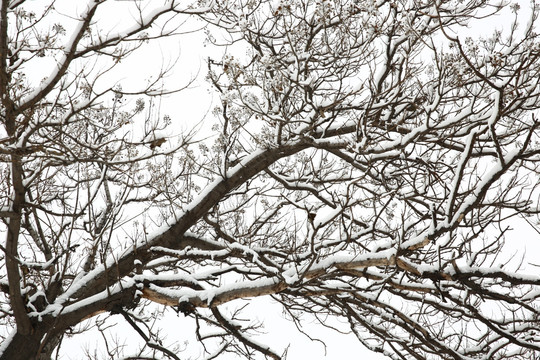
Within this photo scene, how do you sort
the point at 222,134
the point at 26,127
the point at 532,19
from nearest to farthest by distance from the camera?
the point at 26,127 → the point at 532,19 → the point at 222,134

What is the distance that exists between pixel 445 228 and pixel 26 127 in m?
4.01

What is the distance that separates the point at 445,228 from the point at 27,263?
13.4 ft

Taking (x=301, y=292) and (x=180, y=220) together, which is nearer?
(x=301, y=292)

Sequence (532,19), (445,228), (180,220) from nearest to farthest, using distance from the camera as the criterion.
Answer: (445,228) → (532,19) → (180,220)

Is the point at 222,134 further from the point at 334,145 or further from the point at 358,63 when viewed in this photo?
the point at 358,63

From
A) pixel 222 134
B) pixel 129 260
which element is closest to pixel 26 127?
pixel 129 260

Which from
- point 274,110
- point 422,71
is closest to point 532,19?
point 422,71

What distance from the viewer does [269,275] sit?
4766mm

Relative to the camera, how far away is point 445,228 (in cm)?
383

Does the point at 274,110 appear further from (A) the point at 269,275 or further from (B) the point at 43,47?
(B) the point at 43,47

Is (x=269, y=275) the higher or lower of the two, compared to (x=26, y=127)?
lower

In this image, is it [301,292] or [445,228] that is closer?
[445,228]

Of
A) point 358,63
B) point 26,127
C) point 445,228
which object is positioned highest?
point 358,63

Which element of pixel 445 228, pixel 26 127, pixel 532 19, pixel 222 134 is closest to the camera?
pixel 445 228
